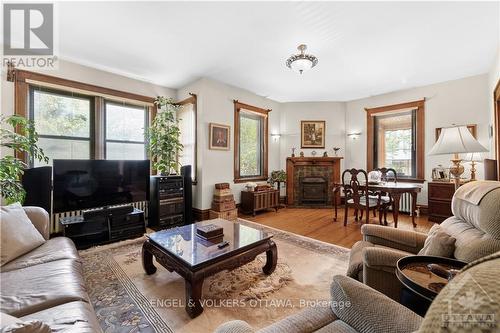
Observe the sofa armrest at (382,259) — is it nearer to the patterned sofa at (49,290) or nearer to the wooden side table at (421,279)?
the wooden side table at (421,279)

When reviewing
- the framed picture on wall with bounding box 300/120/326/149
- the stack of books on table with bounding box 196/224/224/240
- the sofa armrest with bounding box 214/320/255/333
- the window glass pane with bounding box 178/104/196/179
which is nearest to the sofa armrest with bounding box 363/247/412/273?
the sofa armrest with bounding box 214/320/255/333

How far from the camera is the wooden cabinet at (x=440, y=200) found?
12.5ft

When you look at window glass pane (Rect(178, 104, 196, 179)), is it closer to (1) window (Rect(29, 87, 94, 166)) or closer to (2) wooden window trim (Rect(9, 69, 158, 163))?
(2) wooden window trim (Rect(9, 69, 158, 163))

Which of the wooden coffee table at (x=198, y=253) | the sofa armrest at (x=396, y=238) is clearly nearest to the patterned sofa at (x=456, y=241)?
the sofa armrest at (x=396, y=238)

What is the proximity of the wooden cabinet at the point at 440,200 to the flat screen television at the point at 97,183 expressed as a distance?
5.13m

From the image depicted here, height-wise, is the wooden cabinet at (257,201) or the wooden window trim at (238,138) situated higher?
the wooden window trim at (238,138)

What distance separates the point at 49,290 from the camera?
1.26 metres

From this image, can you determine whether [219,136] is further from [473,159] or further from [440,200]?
[473,159]

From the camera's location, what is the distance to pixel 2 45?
9.62 feet

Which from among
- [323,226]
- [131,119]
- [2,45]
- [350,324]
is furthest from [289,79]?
[2,45]

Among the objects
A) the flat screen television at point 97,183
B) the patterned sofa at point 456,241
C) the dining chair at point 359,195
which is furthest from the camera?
the dining chair at point 359,195

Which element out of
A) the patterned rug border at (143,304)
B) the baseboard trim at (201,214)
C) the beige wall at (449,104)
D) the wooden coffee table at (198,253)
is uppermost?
the beige wall at (449,104)

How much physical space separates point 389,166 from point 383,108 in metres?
1.37

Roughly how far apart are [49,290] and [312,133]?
5595 mm
